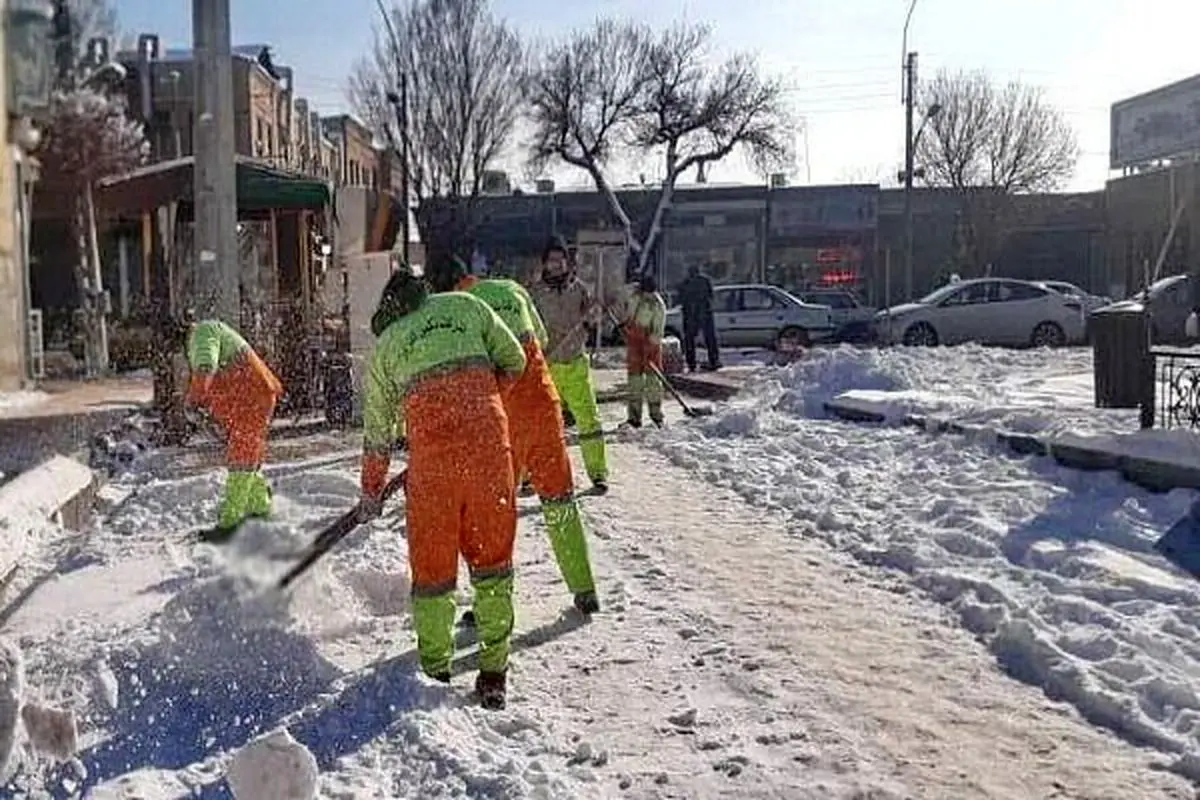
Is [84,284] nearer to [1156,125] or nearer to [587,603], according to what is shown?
[587,603]

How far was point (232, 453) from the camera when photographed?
27.9ft

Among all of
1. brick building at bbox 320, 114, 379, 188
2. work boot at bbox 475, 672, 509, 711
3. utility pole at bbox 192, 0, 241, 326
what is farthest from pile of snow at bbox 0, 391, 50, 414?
brick building at bbox 320, 114, 379, 188

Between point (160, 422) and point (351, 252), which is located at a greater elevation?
point (351, 252)

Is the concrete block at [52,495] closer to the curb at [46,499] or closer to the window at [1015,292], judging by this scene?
the curb at [46,499]

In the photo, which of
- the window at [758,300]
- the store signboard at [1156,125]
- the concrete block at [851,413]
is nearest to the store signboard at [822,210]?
the store signboard at [1156,125]

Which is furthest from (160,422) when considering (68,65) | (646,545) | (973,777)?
(68,65)

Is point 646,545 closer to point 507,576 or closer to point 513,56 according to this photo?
point 507,576

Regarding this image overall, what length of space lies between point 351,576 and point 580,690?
1.89 metres

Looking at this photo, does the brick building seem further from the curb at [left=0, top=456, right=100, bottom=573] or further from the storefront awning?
the curb at [left=0, top=456, right=100, bottom=573]

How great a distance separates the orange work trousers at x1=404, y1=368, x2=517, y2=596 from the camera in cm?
506

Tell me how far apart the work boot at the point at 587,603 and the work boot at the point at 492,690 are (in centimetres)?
128

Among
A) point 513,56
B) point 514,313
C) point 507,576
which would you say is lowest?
point 507,576

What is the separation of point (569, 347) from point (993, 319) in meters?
18.8

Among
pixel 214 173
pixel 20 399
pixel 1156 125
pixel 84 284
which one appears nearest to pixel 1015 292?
pixel 84 284
